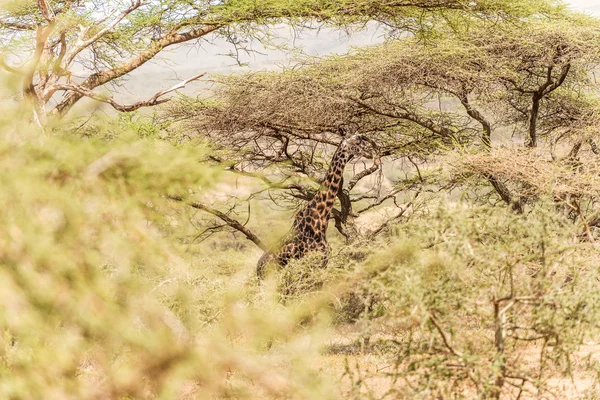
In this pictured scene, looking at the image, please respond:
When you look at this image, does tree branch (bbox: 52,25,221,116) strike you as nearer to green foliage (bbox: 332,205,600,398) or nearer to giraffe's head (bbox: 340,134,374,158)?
giraffe's head (bbox: 340,134,374,158)

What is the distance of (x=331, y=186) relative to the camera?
1076 centimetres

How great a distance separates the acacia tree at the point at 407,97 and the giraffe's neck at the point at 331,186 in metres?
1.11

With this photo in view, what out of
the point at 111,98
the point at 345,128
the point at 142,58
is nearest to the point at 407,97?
the point at 345,128

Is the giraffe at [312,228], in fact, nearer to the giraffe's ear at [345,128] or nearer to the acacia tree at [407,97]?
the acacia tree at [407,97]

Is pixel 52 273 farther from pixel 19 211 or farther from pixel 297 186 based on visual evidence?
pixel 297 186

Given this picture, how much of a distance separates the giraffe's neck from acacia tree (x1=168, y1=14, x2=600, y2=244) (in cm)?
111

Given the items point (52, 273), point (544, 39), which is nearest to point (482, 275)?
point (52, 273)

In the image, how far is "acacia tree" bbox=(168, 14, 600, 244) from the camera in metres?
12.2

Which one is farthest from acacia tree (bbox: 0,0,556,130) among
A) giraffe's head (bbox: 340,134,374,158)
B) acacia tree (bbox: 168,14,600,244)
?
giraffe's head (bbox: 340,134,374,158)

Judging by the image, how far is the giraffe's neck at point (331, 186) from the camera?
1066cm

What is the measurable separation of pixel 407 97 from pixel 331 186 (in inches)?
184

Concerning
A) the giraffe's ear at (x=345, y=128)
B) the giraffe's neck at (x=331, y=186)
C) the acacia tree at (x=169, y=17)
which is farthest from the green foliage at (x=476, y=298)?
the giraffe's ear at (x=345, y=128)

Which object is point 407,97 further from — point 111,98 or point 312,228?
point 111,98

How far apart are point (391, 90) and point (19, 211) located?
34.2ft
